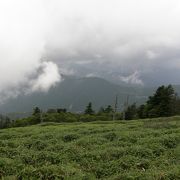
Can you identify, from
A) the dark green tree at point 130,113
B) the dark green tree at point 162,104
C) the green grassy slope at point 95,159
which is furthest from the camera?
the dark green tree at point 130,113

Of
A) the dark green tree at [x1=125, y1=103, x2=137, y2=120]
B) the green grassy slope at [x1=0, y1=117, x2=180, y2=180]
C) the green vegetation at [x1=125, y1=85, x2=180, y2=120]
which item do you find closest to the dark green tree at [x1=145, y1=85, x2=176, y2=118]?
the green vegetation at [x1=125, y1=85, x2=180, y2=120]

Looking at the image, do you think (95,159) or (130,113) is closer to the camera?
(95,159)

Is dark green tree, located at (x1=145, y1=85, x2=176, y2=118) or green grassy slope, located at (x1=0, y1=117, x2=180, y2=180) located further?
dark green tree, located at (x1=145, y1=85, x2=176, y2=118)

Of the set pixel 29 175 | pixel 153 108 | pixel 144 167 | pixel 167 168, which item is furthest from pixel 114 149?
pixel 153 108

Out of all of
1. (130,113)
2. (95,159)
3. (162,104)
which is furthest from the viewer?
(130,113)

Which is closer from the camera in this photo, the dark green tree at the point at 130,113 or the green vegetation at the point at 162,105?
the green vegetation at the point at 162,105

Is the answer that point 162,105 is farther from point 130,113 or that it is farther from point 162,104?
point 130,113

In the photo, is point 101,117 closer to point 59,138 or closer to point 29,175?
point 59,138

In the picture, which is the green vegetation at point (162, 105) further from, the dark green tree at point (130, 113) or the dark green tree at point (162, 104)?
the dark green tree at point (130, 113)

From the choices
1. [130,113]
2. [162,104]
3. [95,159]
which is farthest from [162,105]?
[95,159]

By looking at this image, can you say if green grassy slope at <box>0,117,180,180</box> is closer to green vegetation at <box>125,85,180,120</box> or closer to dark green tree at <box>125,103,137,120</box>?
green vegetation at <box>125,85,180,120</box>

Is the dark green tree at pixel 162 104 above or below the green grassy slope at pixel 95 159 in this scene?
above

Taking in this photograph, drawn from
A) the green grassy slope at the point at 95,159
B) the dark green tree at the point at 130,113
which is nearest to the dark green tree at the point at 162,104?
the dark green tree at the point at 130,113

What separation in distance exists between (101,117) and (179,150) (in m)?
73.1
